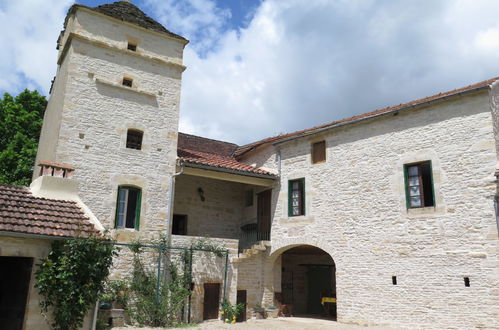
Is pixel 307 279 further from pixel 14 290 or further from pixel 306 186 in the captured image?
pixel 14 290

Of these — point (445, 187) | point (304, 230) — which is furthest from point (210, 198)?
point (445, 187)

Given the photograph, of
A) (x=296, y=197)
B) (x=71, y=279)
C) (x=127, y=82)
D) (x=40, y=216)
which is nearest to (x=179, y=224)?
(x=296, y=197)

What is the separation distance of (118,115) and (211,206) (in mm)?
4818

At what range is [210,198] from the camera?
15.6 metres

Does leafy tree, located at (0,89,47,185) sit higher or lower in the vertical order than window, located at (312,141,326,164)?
higher

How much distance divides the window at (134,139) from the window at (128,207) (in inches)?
54.2

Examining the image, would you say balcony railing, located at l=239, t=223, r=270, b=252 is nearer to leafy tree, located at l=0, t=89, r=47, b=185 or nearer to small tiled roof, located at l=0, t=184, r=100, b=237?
small tiled roof, located at l=0, t=184, r=100, b=237

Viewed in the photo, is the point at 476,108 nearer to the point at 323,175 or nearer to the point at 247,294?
the point at 323,175

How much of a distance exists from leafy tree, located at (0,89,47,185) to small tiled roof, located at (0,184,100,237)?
960 centimetres

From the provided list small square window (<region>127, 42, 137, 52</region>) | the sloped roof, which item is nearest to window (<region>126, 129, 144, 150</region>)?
small square window (<region>127, 42, 137, 52</region>)

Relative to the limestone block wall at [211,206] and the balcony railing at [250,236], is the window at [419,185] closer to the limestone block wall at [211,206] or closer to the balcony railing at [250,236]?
the balcony railing at [250,236]

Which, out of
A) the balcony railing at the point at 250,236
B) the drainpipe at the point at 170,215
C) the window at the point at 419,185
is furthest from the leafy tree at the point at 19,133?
the window at the point at 419,185

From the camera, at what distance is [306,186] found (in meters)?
13.6

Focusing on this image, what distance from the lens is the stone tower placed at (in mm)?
12055
